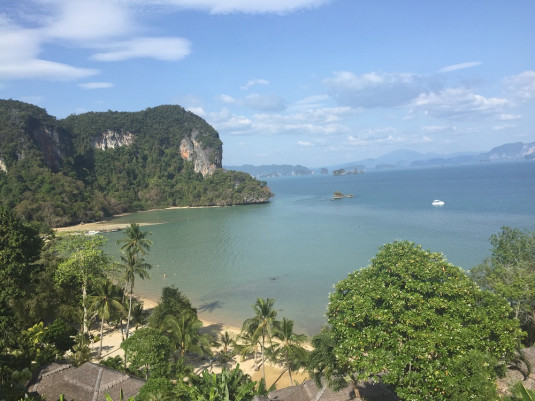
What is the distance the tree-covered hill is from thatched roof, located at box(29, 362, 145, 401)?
70.9 metres

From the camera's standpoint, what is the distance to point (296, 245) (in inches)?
2232

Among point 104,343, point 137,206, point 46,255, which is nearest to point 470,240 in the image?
point 104,343

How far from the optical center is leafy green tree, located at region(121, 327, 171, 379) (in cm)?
1670

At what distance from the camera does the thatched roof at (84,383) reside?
16.0 meters

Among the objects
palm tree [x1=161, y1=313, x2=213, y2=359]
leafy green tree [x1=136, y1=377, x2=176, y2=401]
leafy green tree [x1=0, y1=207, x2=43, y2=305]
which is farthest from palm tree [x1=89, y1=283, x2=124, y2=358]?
leafy green tree [x1=136, y1=377, x2=176, y2=401]

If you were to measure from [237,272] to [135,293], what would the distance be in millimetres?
11934

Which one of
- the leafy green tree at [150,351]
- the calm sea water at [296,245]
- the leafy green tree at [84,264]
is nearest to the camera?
the leafy green tree at [150,351]

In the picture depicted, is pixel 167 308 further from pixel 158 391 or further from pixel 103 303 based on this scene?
pixel 158 391

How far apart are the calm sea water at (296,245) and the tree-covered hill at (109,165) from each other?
20921 mm

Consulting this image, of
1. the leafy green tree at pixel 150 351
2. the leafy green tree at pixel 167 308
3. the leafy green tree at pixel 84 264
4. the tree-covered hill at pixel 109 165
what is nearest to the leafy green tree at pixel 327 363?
the leafy green tree at pixel 150 351

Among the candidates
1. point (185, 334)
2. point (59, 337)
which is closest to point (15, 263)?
point (59, 337)

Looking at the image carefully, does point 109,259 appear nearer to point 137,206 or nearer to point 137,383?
point 137,383

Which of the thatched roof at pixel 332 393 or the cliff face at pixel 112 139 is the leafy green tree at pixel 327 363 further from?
the cliff face at pixel 112 139

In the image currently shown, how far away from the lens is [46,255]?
1134 inches
